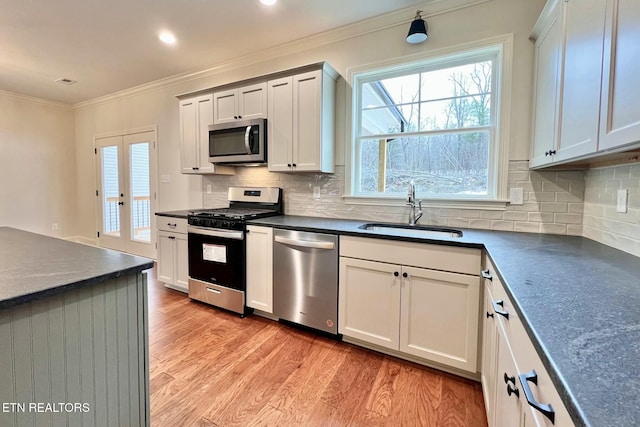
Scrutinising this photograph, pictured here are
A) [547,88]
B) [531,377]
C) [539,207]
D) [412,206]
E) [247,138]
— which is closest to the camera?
[531,377]

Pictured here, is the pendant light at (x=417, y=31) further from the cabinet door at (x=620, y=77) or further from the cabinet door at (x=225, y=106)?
the cabinet door at (x=225, y=106)

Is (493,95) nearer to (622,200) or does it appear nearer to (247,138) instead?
(622,200)

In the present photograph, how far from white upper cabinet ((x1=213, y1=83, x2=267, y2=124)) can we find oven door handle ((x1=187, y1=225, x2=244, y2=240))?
119 cm

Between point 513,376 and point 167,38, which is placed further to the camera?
point 167,38

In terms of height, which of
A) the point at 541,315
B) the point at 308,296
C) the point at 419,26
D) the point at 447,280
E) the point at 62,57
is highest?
the point at 62,57

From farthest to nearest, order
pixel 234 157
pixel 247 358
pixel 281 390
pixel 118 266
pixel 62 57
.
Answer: pixel 62 57
pixel 234 157
pixel 247 358
pixel 281 390
pixel 118 266

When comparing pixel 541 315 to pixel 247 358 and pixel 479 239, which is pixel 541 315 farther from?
pixel 247 358

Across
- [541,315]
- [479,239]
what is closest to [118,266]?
[541,315]

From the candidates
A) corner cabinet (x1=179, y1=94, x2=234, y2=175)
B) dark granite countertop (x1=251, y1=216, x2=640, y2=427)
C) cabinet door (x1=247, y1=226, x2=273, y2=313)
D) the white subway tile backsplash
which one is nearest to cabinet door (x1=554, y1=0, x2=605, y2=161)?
the white subway tile backsplash

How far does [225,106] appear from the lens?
3203mm

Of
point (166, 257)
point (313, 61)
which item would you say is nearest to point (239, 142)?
point (313, 61)

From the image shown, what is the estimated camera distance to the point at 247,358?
2.13 meters

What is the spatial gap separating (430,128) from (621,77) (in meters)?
1.57

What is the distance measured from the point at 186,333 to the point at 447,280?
2.09 metres
